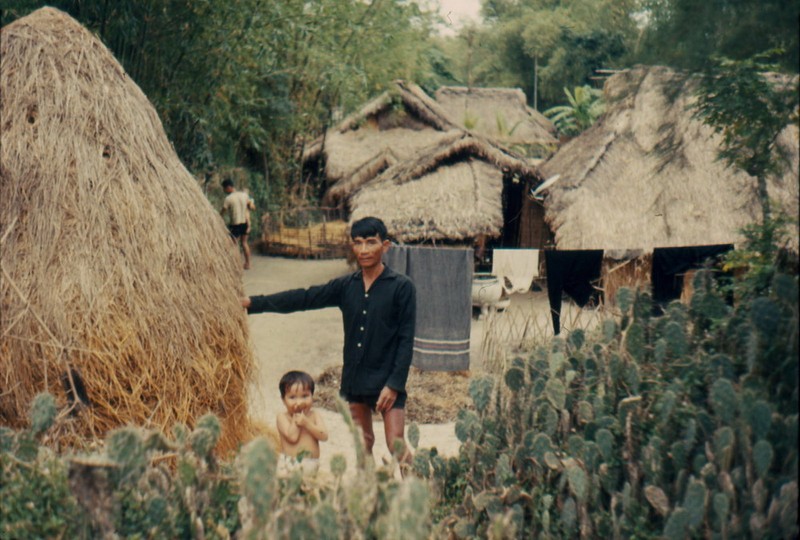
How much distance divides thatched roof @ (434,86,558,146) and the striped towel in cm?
2175

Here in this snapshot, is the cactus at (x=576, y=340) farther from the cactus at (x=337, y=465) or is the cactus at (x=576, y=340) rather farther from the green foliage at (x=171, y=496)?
the cactus at (x=337, y=465)

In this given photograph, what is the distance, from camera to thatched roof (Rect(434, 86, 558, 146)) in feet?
104

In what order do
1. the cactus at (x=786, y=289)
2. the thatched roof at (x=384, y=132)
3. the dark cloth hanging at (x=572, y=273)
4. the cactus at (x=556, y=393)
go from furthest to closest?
the thatched roof at (x=384, y=132) → the dark cloth hanging at (x=572, y=273) → the cactus at (x=556, y=393) → the cactus at (x=786, y=289)

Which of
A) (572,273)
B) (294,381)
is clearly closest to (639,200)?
(572,273)

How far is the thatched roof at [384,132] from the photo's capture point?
22.3 meters

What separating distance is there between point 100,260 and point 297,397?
1305 mm

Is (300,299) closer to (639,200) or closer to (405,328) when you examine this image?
(405,328)

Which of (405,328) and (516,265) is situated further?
(516,265)

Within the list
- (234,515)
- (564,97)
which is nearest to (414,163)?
(234,515)

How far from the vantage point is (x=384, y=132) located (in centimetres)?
2377

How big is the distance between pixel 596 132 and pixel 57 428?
1295 cm

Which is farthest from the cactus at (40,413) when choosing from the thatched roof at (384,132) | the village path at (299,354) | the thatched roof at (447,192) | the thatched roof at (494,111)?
the thatched roof at (494,111)

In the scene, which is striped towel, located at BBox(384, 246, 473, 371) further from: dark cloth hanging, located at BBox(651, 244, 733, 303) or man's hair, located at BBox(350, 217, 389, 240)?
man's hair, located at BBox(350, 217, 389, 240)

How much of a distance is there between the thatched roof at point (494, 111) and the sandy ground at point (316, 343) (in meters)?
15.5
